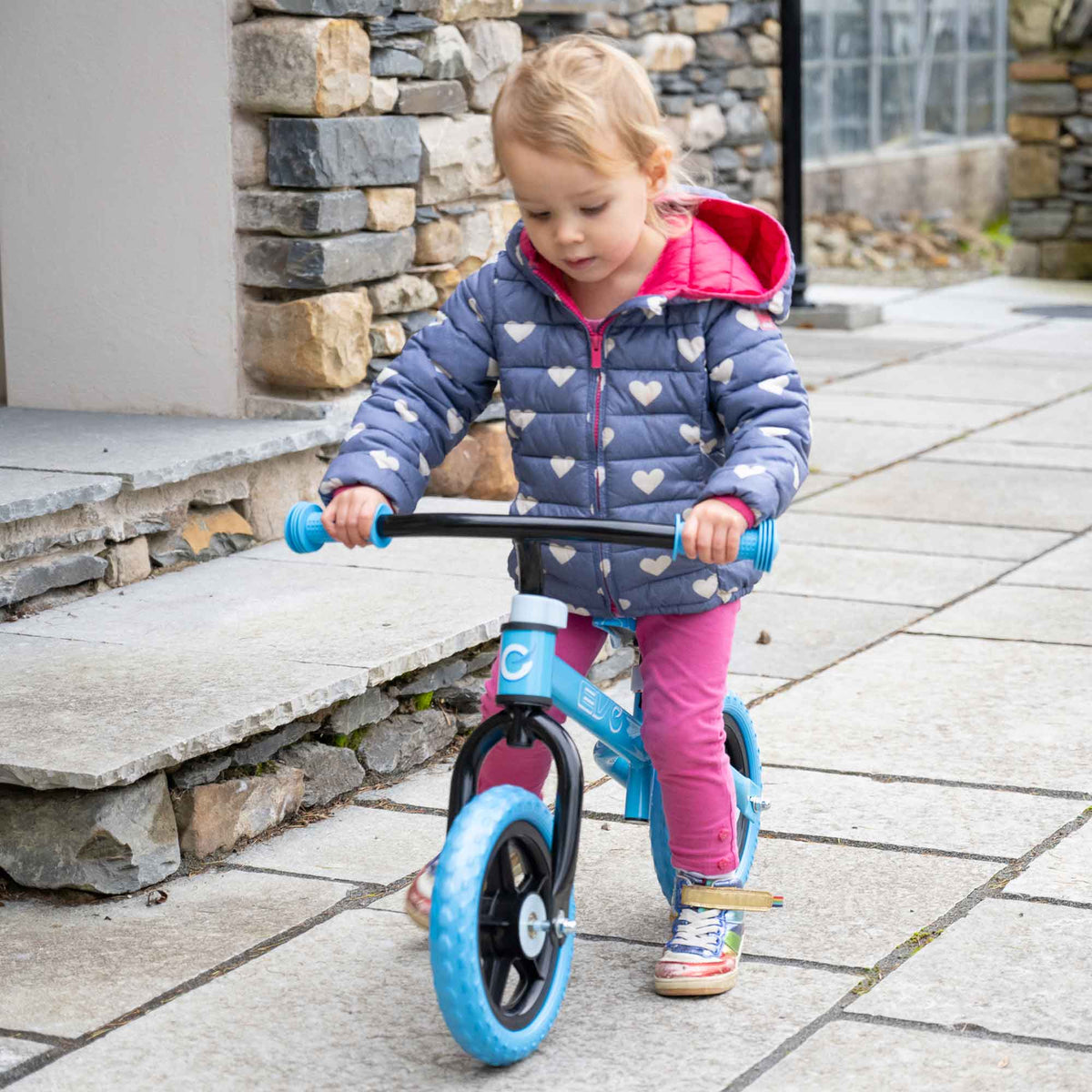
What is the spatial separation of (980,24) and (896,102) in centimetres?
183

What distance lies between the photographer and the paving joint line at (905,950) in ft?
8.32

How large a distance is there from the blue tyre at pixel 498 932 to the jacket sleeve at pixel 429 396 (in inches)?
19.9

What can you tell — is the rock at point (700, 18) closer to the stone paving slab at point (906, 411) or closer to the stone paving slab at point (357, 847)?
the stone paving slab at point (906, 411)

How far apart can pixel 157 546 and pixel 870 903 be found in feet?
6.41

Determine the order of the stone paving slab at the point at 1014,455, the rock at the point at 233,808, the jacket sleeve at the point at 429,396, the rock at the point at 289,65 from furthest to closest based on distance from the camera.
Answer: the stone paving slab at the point at 1014,455
the rock at the point at 289,65
the rock at the point at 233,808
the jacket sleeve at the point at 429,396

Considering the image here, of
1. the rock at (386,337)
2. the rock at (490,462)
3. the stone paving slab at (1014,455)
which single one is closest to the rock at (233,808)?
the rock at (386,337)

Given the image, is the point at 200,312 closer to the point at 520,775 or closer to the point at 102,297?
the point at 102,297

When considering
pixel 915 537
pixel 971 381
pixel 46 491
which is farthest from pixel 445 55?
pixel 971 381

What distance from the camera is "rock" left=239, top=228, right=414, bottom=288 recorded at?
449 cm

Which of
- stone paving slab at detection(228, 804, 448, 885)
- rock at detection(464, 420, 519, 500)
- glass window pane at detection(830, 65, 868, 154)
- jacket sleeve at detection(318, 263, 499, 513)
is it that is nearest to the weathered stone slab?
rock at detection(464, 420, 519, 500)

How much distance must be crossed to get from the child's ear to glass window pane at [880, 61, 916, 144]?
13.5 m

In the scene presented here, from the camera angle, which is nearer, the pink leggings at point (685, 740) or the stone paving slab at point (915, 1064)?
the stone paving slab at point (915, 1064)

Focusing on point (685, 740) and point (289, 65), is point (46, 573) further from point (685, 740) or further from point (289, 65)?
point (685, 740)

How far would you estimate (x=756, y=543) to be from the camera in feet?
7.97
